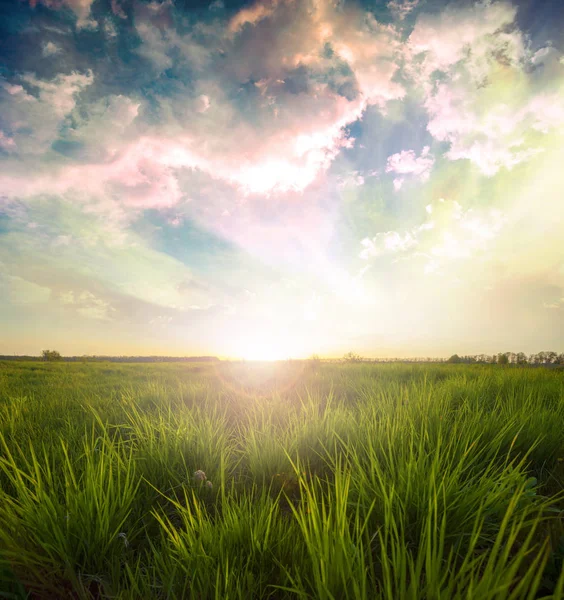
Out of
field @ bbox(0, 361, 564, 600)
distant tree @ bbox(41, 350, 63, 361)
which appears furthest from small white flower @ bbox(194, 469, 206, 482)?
distant tree @ bbox(41, 350, 63, 361)

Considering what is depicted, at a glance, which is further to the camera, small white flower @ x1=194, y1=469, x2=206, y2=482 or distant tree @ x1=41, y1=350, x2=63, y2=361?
distant tree @ x1=41, y1=350, x2=63, y2=361

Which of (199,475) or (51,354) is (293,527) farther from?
(51,354)

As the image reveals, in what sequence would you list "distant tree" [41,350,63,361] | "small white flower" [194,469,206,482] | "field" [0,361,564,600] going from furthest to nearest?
"distant tree" [41,350,63,361], "small white flower" [194,469,206,482], "field" [0,361,564,600]

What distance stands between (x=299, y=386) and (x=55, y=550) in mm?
5676

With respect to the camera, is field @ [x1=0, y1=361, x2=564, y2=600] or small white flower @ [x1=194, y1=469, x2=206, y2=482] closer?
field @ [x1=0, y1=361, x2=564, y2=600]

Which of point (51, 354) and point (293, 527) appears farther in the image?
point (51, 354)

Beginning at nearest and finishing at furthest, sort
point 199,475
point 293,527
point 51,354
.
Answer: point 293,527 < point 199,475 < point 51,354

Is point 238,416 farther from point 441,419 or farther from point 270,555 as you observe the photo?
point 270,555

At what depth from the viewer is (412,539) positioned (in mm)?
1745

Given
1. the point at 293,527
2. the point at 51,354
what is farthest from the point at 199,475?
the point at 51,354

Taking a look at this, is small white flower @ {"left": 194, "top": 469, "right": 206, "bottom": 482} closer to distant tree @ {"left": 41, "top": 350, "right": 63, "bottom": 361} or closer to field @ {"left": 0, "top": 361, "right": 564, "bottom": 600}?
field @ {"left": 0, "top": 361, "right": 564, "bottom": 600}

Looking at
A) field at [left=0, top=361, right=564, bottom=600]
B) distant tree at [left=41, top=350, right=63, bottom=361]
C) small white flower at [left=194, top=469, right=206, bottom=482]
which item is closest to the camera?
field at [left=0, top=361, right=564, bottom=600]

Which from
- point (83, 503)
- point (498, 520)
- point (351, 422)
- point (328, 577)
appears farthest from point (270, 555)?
point (351, 422)

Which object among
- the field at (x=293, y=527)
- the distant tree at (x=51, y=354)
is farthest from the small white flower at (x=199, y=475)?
the distant tree at (x=51, y=354)
